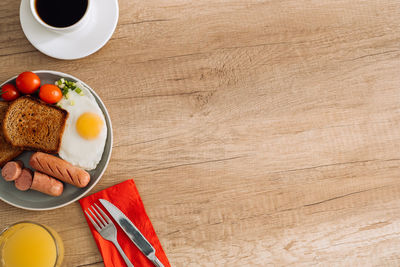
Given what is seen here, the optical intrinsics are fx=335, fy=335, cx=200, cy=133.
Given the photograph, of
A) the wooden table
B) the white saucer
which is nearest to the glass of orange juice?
the wooden table

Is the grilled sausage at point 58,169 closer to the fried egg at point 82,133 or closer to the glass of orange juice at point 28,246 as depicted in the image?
the fried egg at point 82,133

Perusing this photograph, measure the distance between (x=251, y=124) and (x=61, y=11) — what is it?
77 cm

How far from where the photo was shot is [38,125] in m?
1.15

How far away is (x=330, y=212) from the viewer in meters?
1.27

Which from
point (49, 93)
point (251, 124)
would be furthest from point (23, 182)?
point (251, 124)

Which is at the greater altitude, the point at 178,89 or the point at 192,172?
the point at 178,89

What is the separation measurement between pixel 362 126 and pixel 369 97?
119mm

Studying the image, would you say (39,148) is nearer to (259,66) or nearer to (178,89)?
(178,89)

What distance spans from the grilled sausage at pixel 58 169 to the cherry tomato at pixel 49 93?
0.18m

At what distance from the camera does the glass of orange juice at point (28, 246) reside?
1.08 m

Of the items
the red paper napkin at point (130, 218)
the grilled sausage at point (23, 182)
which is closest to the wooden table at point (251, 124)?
the red paper napkin at point (130, 218)

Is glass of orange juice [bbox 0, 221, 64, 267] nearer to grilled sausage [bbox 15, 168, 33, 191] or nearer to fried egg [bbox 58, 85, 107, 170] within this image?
grilled sausage [bbox 15, 168, 33, 191]

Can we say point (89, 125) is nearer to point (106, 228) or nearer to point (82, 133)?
point (82, 133)

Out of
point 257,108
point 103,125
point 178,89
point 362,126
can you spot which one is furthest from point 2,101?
point 362,126
